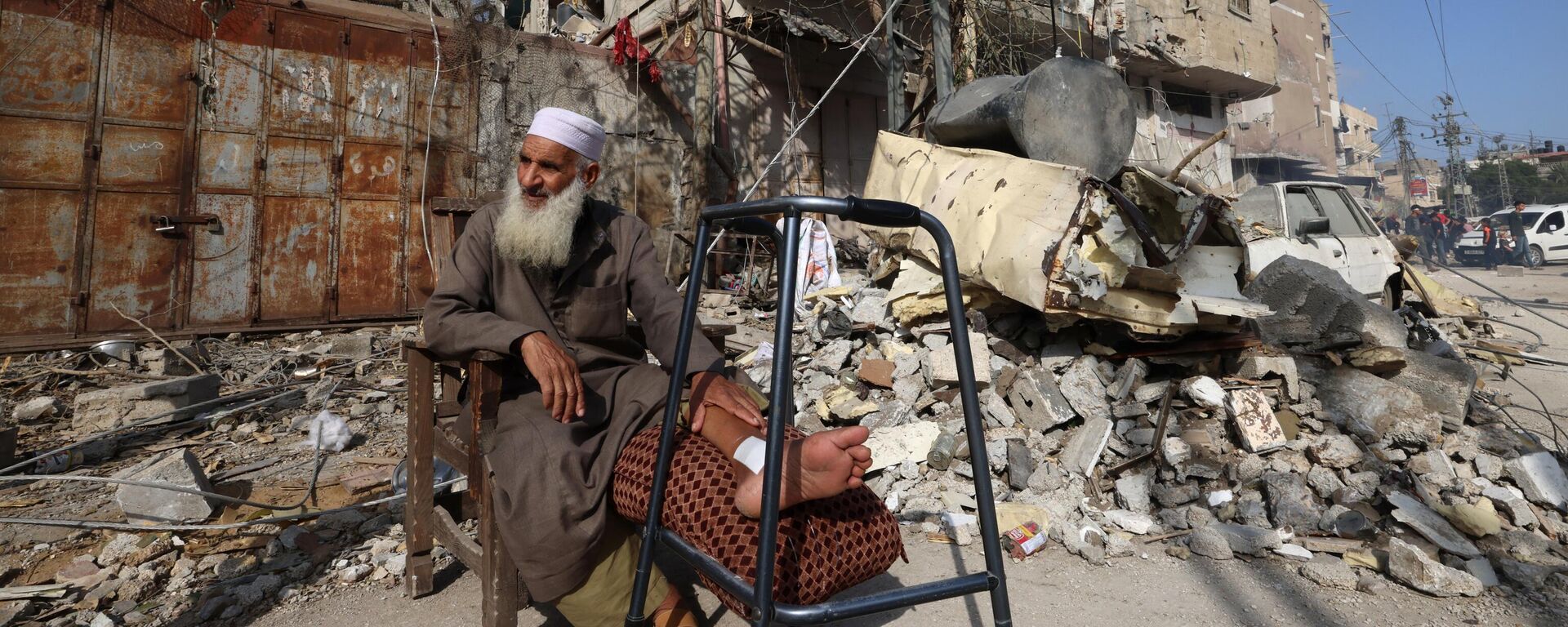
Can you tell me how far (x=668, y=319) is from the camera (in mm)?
2141

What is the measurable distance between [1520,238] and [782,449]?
2406 centimetres

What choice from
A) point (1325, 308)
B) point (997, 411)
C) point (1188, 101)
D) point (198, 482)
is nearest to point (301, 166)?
point (198, 482)

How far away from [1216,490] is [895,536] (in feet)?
7.99

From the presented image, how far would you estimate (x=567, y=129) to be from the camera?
2281 millimetres

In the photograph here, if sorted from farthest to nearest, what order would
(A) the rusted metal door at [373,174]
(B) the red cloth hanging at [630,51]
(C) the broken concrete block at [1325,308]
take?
(B) the red cloth hanging at [630,51]
(A) the rusted metal door at [373,174]
(C) the broken concrete block at [1325,308]

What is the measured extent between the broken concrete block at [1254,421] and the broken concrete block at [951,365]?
1.28 meters

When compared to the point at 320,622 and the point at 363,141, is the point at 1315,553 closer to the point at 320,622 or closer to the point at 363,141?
the point at 320,622

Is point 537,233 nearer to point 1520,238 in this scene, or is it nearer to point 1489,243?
point 1520,238

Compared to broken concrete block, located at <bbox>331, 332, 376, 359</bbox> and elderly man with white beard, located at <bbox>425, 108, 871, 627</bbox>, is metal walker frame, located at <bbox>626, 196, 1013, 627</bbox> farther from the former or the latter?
broken concrete block, located at <bbox>331, 332, 376, 359</bbox>

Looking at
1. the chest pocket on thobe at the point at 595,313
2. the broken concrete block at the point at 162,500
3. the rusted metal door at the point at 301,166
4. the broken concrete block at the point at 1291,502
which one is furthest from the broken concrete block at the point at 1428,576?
the rusted metal door at the point at 301,166

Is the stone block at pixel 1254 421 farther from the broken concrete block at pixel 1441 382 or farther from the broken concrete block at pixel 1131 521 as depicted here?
the broken concrete block at pixel 1441 382

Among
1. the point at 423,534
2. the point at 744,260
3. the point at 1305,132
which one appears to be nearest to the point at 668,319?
the point at 423,534

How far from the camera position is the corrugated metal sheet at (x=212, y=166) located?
18.3 ft

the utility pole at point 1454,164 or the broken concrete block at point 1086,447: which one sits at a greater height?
the utility pole at point 1454,164
